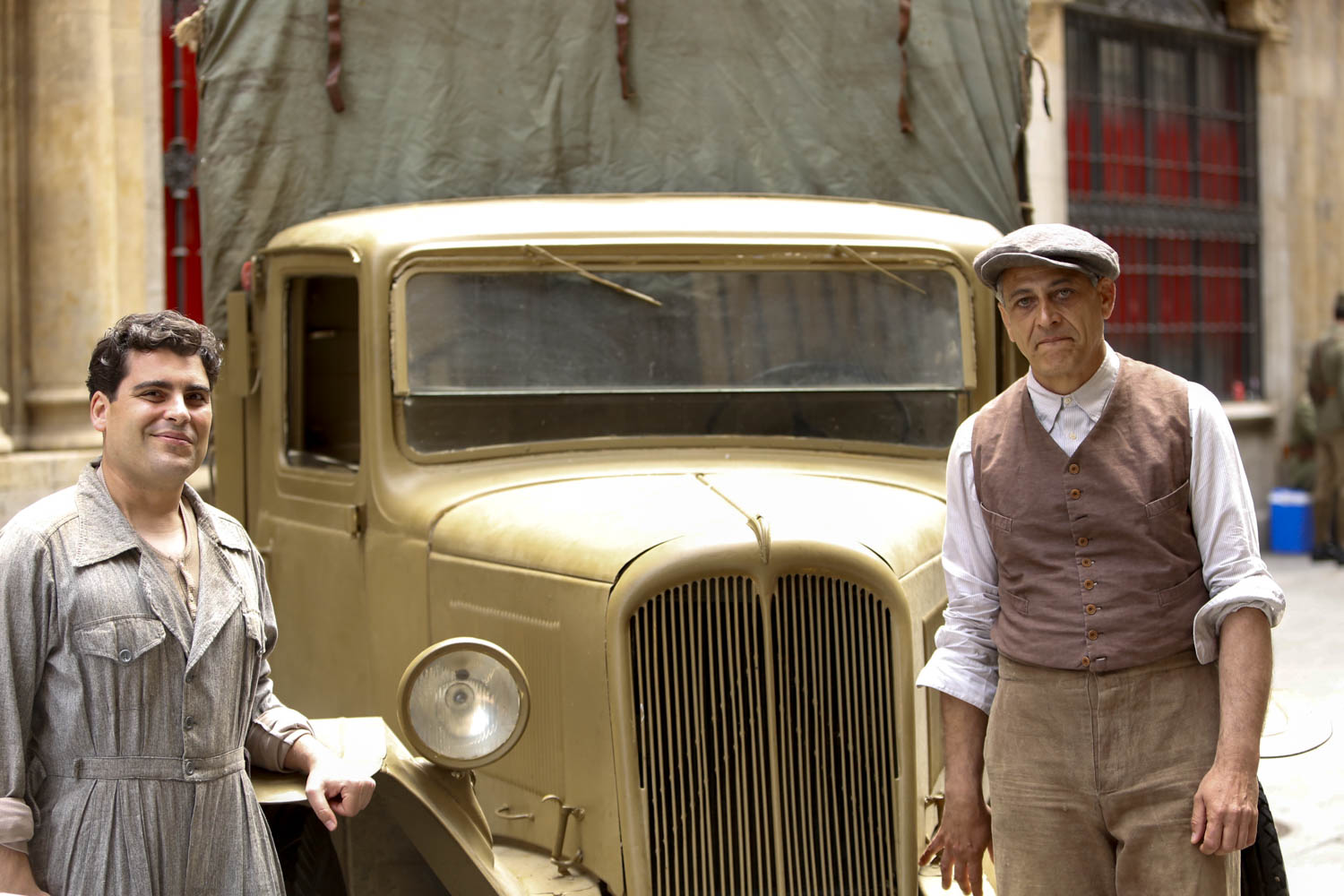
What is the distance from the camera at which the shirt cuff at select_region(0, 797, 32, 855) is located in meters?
2.23

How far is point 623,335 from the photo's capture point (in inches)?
162

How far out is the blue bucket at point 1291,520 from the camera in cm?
1247

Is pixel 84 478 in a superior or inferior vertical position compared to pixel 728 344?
inferior

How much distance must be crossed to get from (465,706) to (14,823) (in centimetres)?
103

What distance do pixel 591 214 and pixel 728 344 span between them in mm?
542

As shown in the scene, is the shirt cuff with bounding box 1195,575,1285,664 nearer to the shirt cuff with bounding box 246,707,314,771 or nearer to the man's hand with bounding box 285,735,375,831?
the man's hand with bounding box 285,735,375,831

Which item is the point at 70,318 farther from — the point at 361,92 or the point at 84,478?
the point at 84,478

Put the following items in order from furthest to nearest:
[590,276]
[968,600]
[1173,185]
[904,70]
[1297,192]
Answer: [1297,192] < [1173,185] < [904,70] < [590,276] < [968,600]

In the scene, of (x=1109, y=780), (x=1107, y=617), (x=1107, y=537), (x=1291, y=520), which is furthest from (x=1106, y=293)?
(x=1291, y=520)

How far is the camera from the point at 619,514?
139 inches

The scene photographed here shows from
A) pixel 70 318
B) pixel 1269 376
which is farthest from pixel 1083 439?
pixel 1269 376

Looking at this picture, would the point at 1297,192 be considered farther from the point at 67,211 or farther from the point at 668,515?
the point at 668,515

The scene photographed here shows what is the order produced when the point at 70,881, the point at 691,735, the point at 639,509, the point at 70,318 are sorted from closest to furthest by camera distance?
the point at 70,881
the point at 691,735
the point at 639,509
the point at 70,318

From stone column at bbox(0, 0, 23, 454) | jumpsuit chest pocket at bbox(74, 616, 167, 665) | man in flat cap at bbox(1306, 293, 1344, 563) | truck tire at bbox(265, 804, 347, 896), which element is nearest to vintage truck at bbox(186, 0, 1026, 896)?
truck tire at bbox(265, 804, 347, 896)
